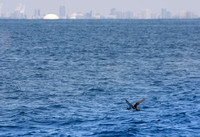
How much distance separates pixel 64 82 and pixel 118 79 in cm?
588

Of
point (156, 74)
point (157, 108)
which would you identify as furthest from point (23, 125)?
point (156, 74)

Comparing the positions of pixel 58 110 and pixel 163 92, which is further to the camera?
pixel 163 92

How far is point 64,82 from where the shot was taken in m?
37.9

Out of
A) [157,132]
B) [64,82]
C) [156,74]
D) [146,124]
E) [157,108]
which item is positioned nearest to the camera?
[157,132]

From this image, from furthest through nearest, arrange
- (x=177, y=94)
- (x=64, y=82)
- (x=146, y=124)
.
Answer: (x=64, y=82) < (x=177, y=94) < (x=146, y=124)

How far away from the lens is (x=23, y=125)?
73.2ft

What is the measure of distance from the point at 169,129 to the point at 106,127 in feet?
11.7

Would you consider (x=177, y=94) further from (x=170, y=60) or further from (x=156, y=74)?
(x=170, y=60)

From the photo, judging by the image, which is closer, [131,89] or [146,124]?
[146,124]

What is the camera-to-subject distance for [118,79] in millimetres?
39688

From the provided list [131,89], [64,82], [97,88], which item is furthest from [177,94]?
[64,82]

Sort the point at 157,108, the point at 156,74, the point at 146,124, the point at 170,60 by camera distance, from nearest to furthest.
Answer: the point at 146,124 < the point at 157,108 < the point at 156,74 < the point at 170,60

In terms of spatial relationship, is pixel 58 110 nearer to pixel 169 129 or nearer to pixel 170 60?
pixel 169 129

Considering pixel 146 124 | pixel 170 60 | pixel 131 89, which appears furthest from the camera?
pixel 170 60
